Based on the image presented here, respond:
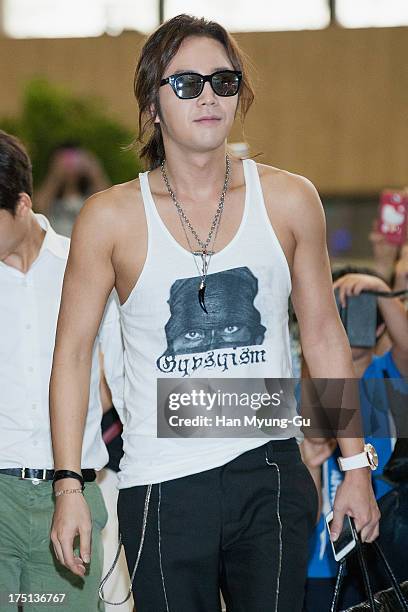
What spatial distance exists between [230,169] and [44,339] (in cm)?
77

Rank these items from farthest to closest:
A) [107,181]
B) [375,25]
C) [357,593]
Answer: [375,25], [107,181], [357,593]

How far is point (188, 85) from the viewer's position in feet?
8.44

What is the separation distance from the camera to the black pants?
2.49 meters

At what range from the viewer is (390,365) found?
3.89 meters

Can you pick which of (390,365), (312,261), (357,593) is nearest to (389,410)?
(390,365)

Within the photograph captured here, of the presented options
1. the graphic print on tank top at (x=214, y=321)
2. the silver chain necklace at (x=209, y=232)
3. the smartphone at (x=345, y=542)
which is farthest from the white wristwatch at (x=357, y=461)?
the silver chain necklace at (x=209, y=232)

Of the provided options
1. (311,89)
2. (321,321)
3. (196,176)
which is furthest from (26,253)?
(311,89)

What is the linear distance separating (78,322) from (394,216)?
274 centimetres

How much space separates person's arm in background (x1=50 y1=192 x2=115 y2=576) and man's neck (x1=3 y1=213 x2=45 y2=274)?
51 centimetres

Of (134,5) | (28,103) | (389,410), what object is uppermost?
(134,5)

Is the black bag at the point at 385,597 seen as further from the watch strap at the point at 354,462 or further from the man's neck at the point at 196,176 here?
the man's neck at the point at 196,176

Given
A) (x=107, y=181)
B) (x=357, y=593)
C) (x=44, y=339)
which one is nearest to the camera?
(x=44, y=339)

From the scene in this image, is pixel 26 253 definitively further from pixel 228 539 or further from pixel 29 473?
pixel 228 539

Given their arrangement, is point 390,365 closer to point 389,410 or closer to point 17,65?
point 389,410
